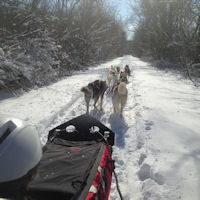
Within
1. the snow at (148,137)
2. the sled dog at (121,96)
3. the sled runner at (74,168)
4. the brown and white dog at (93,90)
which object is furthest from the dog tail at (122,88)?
the sled runner at (74,168)

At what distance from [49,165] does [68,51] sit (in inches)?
593

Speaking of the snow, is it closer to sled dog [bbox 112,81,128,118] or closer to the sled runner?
sled dog [bbox 112,81,128,118]

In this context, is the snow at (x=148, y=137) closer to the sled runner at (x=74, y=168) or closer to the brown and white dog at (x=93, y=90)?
the brown and white dog at (x=93, y=90)

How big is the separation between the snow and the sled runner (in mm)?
612

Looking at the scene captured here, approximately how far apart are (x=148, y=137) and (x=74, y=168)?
210cm

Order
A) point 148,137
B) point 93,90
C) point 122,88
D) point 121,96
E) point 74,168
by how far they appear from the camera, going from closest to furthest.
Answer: point 74,168
point 148,137
point 122,88
point 121,96
point 93,90

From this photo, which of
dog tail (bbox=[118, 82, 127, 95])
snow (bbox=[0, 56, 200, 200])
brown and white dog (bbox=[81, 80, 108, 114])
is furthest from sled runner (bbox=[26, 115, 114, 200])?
brown and white dog (bbox=[81, 80, 108, 114])

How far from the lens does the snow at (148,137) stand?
A: 6.38 feet

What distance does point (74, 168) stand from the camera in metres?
1.50

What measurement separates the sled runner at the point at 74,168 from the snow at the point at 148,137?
61 centimetres

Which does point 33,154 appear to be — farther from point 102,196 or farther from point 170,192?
point 170,192

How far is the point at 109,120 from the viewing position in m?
4.29

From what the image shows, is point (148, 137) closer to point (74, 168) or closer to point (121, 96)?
point (121, 96)

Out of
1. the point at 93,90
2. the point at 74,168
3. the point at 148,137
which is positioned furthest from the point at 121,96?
the point at 74,168
